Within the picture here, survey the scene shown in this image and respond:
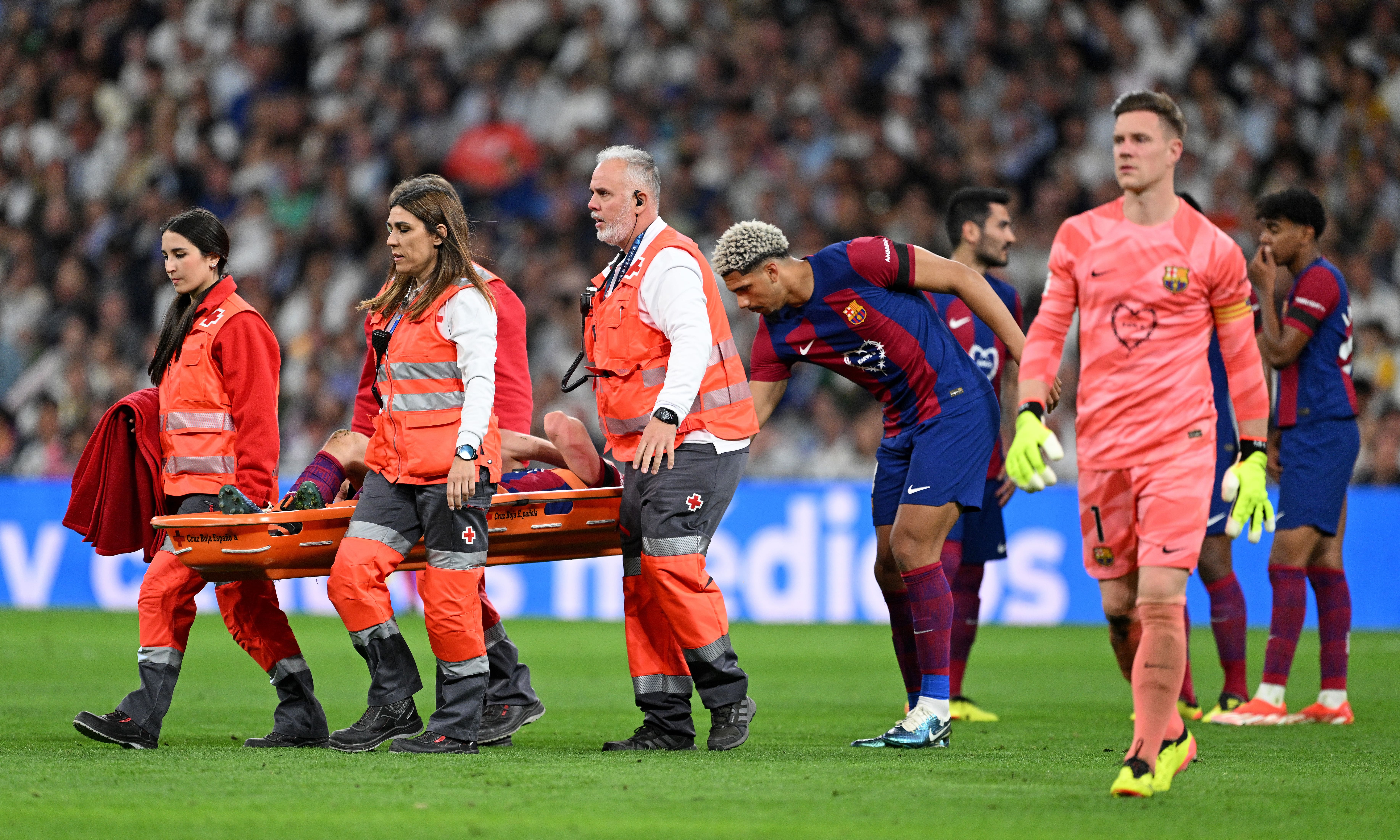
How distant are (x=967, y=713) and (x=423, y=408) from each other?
3185mm

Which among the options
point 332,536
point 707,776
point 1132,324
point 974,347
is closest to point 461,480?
point 332,536

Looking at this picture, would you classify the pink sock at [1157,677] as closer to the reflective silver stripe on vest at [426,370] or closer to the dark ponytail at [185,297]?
the reflective silver stripe on vest at [426,370]

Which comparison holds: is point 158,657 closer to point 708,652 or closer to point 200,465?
point 200,465

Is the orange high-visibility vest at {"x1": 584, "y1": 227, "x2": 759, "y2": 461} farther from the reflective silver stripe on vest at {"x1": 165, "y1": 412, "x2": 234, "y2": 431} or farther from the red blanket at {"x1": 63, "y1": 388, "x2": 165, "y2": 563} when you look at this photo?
the red blanket at {"x1": 63, "y1": 388, "x2": 165, "y2": 563}

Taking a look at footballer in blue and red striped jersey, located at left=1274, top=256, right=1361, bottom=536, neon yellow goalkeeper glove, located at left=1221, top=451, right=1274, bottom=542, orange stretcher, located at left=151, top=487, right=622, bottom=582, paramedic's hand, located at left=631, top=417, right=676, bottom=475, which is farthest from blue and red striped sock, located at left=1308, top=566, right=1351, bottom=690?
paramedic's hand, located at left=631, top=417, right=676, bottom=475

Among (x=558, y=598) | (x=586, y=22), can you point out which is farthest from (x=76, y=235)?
(x=558, y=598)

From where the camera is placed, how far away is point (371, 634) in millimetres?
5684

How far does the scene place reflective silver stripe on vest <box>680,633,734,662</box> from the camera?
577 centimetres

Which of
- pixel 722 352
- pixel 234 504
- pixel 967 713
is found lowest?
pixel 967 713

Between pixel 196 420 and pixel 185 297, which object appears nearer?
pixel 196 420

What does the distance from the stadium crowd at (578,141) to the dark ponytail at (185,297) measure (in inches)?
333

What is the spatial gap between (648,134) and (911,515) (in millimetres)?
11715

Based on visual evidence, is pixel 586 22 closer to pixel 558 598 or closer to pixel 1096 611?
pixel 558 598

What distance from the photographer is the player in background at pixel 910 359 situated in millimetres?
6129
